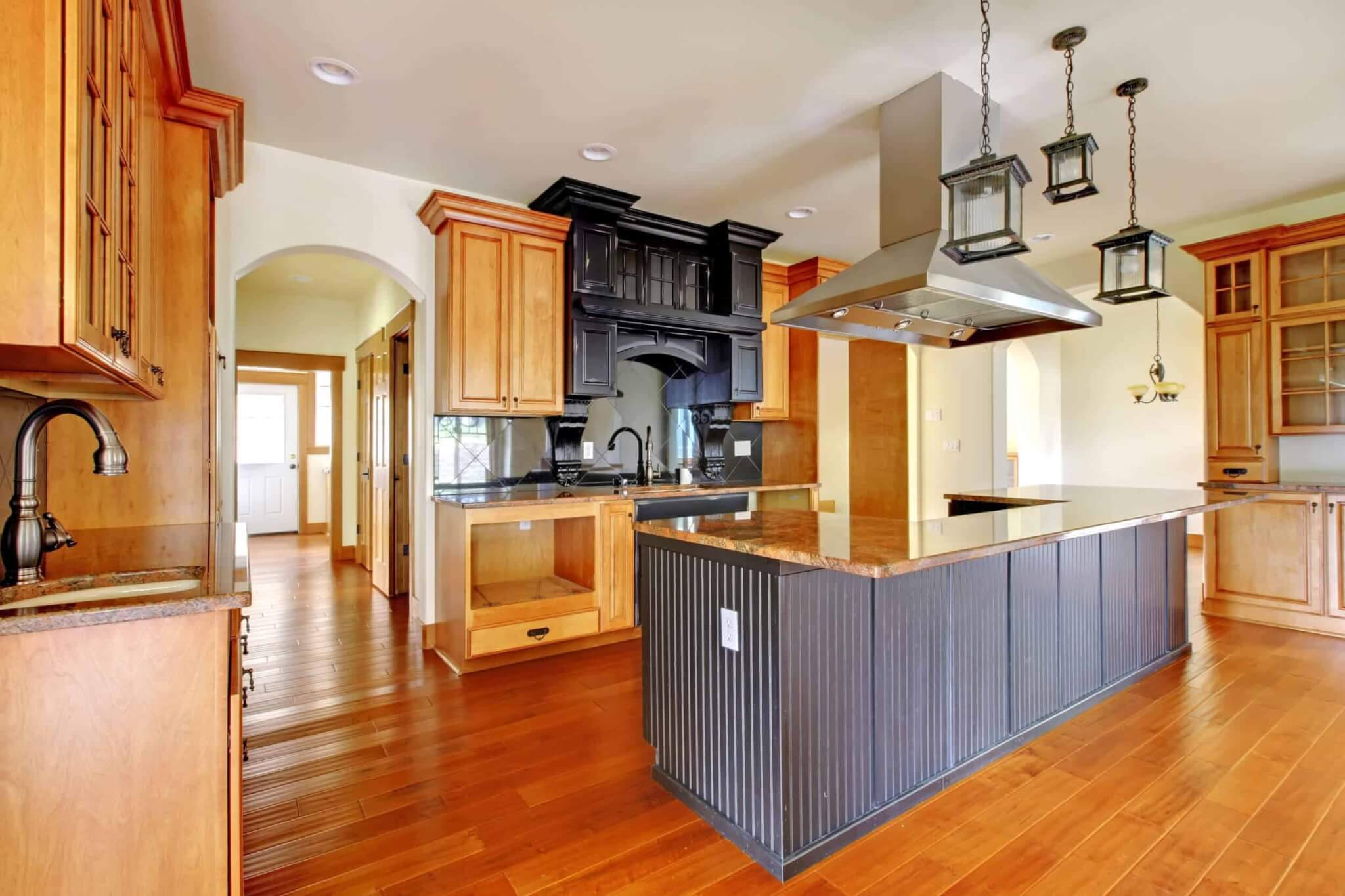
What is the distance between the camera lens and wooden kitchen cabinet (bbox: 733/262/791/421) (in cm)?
502

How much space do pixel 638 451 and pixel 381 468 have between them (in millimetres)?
2199

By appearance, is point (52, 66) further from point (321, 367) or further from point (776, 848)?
point (321, 367)

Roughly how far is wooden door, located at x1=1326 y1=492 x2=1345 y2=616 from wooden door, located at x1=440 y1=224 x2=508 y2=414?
5.04 meters

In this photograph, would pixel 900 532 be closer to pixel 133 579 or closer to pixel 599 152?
pixel 133 579

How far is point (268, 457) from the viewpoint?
8.71m

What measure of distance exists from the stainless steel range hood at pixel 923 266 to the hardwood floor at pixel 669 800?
1748 millimetres

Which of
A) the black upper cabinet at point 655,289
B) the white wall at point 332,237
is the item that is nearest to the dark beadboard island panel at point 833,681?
the black upper cabinet at point 655,289

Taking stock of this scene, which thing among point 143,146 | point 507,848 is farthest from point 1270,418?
point 143,146

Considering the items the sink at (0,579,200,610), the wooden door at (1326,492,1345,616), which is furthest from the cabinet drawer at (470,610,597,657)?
the wooden door at (1326,492,1345,616)

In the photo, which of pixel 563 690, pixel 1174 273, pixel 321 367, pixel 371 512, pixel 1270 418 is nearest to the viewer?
pixel 563 690

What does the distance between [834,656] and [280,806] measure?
186 centimetres

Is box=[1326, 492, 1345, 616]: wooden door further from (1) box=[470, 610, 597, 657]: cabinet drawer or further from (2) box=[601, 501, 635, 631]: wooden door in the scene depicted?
(1) box=[470, 610, 597, 657]: cabinet drawer

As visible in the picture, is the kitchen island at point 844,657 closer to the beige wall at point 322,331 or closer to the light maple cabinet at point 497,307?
the light maple cabinet at point 497,307

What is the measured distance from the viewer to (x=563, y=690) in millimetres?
3111
